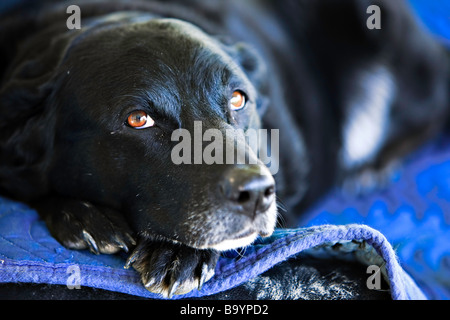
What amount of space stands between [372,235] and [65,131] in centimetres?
106

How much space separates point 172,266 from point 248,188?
300 mm

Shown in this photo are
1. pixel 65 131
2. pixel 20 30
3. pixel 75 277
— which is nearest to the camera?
pixel 75 277

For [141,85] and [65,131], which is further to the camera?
[65,131]

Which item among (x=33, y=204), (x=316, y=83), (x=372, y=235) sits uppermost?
(x=316, y=83)

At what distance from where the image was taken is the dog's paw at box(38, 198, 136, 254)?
148 centimetres

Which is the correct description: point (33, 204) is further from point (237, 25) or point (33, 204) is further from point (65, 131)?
point (237, 25)

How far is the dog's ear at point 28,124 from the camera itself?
180cm

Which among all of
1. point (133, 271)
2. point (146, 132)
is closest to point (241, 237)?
point (133, 271)

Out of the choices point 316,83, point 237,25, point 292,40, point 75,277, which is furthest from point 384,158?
point 75,277

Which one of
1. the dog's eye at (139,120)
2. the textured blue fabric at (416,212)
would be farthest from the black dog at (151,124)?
the textured blue fabric at (416,212)

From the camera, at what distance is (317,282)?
1421mm

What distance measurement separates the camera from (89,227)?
1.52 metres

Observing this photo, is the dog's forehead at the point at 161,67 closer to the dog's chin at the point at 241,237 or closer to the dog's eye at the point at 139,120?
the dog's eye at the point at 139,120

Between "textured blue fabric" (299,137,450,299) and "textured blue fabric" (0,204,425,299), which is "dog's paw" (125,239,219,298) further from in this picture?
"textured blue fabric" (299,137,450,299)
